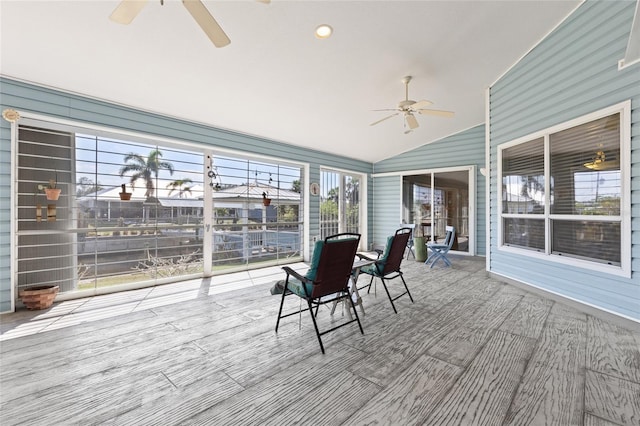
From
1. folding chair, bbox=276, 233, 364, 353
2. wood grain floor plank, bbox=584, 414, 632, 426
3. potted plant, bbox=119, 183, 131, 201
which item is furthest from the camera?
potted plant, bbox=119, 183, 131, 201

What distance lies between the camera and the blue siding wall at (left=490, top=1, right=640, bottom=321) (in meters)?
2.75

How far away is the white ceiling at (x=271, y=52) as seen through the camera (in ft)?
8.73

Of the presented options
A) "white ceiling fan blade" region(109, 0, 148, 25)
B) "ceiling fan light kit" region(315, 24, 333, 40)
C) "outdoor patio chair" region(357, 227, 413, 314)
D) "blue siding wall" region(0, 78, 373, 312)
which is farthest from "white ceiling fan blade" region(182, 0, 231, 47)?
"blue siding wall" region(0, 78, 373, 312)

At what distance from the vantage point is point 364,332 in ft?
9.04

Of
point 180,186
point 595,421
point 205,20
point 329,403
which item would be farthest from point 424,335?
point 180,186

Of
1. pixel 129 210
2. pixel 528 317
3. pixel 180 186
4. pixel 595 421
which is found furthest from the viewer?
pixel 180 186

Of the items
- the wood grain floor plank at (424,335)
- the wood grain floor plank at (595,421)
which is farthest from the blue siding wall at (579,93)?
the wood grain floor plank at (595,421)

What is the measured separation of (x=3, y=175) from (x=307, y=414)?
433 centimetres

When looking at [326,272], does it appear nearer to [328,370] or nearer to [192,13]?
[328,370]

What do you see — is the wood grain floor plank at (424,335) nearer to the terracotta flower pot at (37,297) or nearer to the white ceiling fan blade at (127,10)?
the white ceiling fan blade at (127,10)

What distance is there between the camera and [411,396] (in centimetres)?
180

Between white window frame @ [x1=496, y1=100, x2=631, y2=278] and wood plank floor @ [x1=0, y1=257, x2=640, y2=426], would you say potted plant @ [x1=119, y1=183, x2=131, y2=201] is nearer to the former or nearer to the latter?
wood plank floor @ [x1=0, y1=257, x2=640, y2=426]

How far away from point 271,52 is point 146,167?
2.83 m

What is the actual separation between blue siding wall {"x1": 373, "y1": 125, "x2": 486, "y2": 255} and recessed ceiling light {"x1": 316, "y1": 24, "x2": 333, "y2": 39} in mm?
5265
